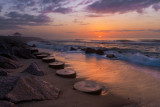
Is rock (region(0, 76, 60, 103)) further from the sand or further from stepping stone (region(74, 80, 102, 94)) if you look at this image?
stepping stone (region(74, 80, 102, 94))

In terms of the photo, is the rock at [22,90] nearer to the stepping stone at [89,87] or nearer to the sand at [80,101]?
the sand at [80,101]

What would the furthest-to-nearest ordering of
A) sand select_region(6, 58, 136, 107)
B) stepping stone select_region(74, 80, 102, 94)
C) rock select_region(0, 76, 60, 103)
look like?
stepping stone select_region(74, 80, 102, 94), sand select_region(6, 58, 136, 107), rock select_region(0, 76, 60, 103)

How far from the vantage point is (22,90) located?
2.07 metres

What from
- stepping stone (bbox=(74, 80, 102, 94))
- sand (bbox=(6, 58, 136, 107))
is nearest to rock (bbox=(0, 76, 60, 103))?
sand (bbox=(6, 58, 136, 107))

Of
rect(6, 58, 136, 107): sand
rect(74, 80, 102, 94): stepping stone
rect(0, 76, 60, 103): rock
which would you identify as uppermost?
rect(0, 76, 60, 103): rock

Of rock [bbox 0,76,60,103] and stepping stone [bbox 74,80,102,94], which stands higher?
rock [bbox 0,76,60,103]

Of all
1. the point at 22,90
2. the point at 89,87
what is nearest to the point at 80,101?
the point at 89,87

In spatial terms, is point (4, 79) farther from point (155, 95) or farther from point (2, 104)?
point (155, 95)

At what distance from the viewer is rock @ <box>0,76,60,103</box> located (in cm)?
195

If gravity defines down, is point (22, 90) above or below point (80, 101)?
above

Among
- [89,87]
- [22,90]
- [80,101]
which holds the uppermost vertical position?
[22,90]

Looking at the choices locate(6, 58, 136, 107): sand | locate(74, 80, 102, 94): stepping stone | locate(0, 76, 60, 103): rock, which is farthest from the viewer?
locate(74, 80, 102, 94): stepping stone

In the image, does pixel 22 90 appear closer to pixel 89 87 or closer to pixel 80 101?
pixel 80 101

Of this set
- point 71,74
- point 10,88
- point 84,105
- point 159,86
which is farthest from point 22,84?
point 159,86
